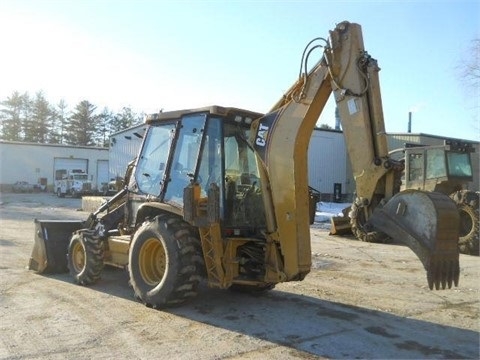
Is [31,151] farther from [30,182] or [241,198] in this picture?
[241,198]

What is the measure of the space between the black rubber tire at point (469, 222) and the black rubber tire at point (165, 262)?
31.8 feet

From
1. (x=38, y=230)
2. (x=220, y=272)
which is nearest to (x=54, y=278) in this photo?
(x=38, y=230)

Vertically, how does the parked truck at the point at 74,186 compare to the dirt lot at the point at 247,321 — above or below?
above

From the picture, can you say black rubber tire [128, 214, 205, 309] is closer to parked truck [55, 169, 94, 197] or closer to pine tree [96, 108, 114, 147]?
parked truck [55, 169, 94, 197]

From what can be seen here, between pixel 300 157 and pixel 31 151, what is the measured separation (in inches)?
2104

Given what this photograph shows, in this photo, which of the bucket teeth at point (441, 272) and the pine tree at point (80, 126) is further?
the pine tree at point (80, 126)

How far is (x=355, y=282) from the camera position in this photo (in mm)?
9578

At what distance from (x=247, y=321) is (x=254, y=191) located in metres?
1.75

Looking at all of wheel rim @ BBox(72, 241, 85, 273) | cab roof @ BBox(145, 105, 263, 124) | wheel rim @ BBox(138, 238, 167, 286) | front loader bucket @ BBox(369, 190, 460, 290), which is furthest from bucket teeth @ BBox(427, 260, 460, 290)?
wheel rim @ BBox(72, 241, 85, 273)

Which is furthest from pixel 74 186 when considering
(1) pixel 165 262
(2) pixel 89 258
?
(1) pixel 165 262

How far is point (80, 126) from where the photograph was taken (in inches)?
3127

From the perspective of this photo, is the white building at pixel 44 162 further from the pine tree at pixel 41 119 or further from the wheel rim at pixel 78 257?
the wheel rim at pixel 78 257

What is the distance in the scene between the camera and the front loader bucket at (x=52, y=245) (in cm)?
966

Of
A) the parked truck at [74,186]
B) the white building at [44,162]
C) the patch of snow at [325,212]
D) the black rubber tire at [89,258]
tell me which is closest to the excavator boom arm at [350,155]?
the black rubber tire at [89,258]
